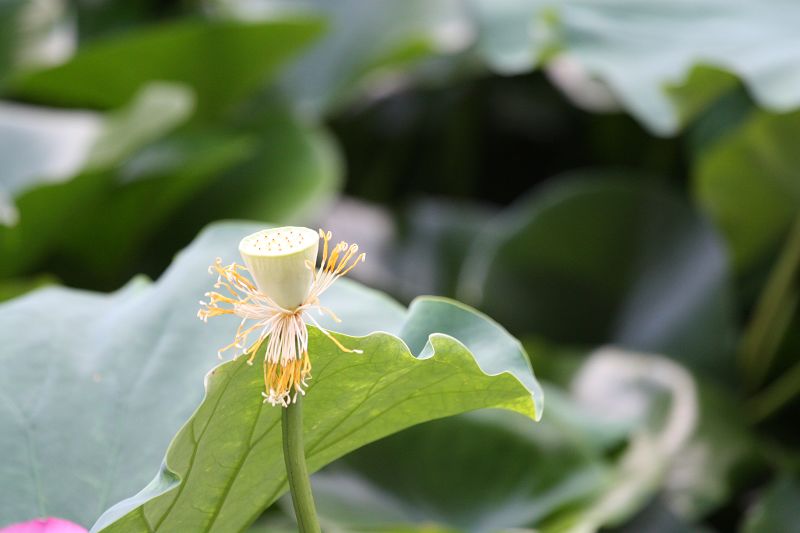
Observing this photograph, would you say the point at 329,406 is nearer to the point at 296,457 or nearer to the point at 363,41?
the point at 296,457

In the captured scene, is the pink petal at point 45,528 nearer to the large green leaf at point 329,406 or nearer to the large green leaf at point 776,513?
the large green leaf at point 329,406

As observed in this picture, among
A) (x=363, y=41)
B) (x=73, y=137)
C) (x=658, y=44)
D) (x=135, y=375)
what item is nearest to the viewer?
(x=135, y=375)

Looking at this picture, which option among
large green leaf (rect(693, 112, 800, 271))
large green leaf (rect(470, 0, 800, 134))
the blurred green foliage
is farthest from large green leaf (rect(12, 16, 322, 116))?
large green leaf (rect(693, 112, 800, 271))

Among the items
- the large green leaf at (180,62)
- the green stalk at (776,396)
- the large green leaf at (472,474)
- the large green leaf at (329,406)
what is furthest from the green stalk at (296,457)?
the large green leaf at (180,62)

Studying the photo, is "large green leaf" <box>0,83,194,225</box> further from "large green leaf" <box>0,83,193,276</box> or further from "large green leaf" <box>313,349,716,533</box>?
"large green leaf" <box>313,349,716,533</box>

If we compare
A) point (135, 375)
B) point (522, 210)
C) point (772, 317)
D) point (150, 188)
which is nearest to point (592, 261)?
point (522, 210)

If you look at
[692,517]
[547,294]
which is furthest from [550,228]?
[692,517]

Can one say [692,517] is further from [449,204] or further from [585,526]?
[449,204]

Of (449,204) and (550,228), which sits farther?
(449,204)
